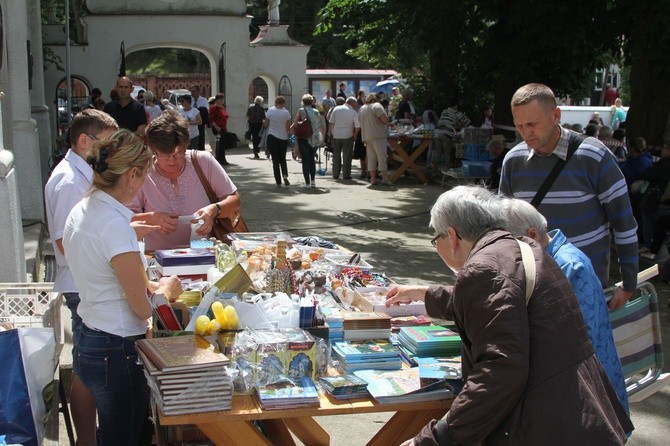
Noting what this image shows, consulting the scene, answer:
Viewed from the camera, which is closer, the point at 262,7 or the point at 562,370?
the point at 562,370

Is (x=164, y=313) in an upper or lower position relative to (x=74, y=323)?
upper

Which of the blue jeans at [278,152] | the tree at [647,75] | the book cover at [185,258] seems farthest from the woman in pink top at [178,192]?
the blue jeans at [278,152]

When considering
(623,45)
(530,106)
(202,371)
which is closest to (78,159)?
(202,371)

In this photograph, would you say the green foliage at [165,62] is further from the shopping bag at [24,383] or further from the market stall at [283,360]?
A: the shopping bag at [24,383]

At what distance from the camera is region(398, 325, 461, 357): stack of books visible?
11.8ft

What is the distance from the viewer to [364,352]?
3.51 metres

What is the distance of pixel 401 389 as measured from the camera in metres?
3.26

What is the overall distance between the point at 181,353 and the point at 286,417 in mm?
458

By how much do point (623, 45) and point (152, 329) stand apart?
1133cm

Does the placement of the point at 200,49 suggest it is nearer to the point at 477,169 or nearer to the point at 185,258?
the point at 477,169

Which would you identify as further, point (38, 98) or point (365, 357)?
point (38, 98)

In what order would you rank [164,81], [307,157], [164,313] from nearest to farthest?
1. [164,313]
2. [307,157]
3. [164,81]

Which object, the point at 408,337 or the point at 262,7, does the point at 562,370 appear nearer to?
the point at 408,337

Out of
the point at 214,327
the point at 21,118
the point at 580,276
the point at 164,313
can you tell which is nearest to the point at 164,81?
the point at 21,118
